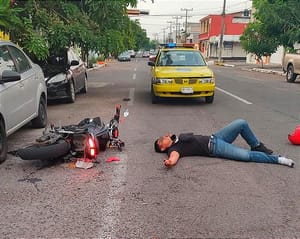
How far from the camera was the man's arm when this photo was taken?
5.67 meters

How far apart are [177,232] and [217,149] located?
2.44m

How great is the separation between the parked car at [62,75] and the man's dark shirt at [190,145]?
21.2 ft

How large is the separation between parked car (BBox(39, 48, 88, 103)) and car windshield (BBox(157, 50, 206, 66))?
8.38 ft

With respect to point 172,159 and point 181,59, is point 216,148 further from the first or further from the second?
point 181,59

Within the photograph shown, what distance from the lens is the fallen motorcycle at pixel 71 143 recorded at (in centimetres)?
583

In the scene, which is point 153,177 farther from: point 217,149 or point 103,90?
point 103,90

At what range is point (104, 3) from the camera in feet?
41.9

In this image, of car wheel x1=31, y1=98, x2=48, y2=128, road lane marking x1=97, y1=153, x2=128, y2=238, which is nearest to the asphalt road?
road lane marking x1=97, y1=153, x2=128, y2=238

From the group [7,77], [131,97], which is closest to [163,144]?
[7,77]

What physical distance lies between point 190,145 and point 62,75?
6.78 m

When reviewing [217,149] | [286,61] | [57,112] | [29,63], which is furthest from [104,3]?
[286,61]

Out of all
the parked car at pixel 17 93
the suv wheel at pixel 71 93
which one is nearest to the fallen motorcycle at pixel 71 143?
the parked car at pixel 17 93

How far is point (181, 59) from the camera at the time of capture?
12812 millimetres

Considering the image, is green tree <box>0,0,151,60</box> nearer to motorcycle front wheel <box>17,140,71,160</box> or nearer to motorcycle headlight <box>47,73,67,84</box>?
motorcycle headlight <box>47,73,67,84</box>
